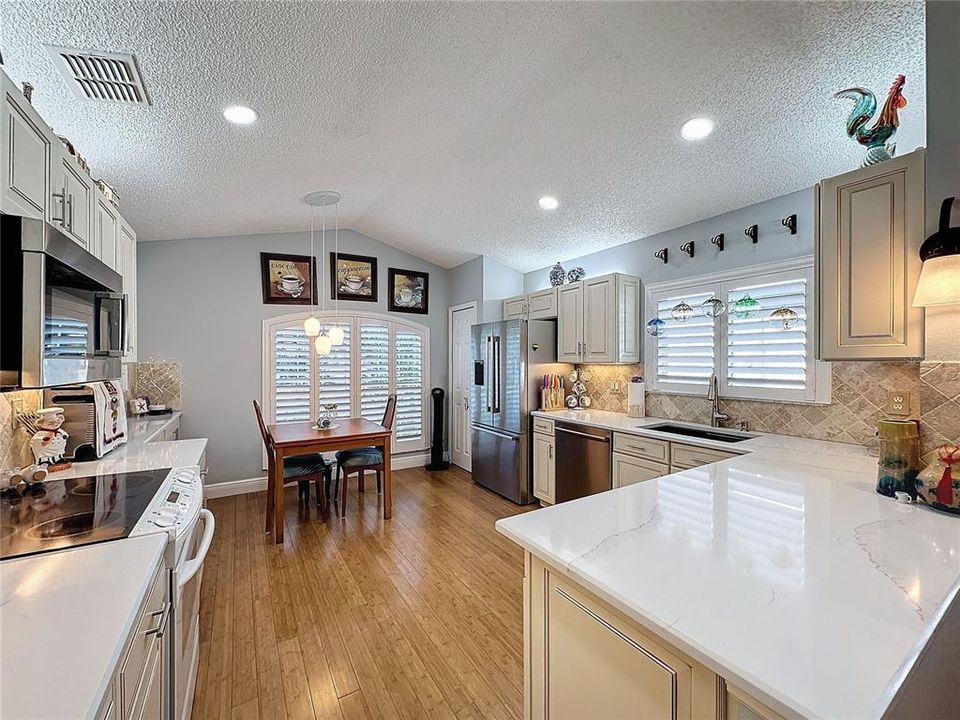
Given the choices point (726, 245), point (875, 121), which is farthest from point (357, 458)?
point (875, 121)

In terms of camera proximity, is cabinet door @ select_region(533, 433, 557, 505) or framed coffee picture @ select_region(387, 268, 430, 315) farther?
framed coffee picture @ select_region(387, 268, 430, 315)

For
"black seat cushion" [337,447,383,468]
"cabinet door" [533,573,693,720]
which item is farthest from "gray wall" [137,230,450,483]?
"cabinet door" [533,573,693,720]

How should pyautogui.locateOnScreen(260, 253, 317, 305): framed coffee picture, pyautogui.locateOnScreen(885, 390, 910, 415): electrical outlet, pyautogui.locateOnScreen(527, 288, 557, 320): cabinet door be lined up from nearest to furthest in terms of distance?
1. pyautogui.locateOnScreen(885, 390, 910, 415): electrical outlet
2. pyautogui.locateOnScreen(527, 288, 557, 320): cabinet door
3. pyautogui.locateOnScreen(260, 253, 317, 305): framed coffee picture

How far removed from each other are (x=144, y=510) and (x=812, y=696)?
1879 mm

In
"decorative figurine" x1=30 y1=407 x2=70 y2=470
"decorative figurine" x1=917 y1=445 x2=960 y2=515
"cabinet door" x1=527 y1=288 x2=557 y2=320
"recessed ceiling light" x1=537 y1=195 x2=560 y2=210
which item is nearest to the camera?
"decorative figurine" x1=917 y1=445 x2=960 y2=515

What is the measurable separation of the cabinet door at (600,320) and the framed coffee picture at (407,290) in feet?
7.80

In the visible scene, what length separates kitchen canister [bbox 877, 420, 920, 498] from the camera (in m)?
1.54

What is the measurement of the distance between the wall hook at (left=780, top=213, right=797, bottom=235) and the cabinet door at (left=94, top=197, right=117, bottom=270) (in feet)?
13.3

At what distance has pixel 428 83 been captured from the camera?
7.19ft

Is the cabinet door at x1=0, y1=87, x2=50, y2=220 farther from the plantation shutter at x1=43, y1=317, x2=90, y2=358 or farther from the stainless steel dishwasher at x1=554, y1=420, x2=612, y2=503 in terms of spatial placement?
the stainless steel dishwasher at x1=554, y1=420, x2=612, y2=503

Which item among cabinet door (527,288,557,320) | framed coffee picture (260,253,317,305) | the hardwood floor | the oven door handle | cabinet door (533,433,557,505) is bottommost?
the hardwood floor

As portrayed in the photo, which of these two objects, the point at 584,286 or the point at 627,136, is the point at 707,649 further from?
the point at 584,286

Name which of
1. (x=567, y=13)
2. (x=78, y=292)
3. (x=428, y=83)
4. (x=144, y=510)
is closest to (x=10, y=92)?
(x=78, y=292)

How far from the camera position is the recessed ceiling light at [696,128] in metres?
2.34
